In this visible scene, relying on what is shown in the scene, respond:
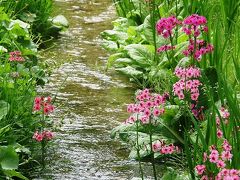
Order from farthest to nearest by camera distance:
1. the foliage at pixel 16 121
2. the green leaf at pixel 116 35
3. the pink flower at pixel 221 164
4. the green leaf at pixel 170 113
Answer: the green leaf at pixel 116 35, the green leaf at pixel 170 113, the foliage at pixel 16 121, the pink flower at pixel 221 164

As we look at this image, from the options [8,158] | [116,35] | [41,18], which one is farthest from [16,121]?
[41,18]

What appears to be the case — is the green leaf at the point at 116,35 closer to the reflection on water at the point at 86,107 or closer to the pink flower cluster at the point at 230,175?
the reflection on water at the point at 86,107

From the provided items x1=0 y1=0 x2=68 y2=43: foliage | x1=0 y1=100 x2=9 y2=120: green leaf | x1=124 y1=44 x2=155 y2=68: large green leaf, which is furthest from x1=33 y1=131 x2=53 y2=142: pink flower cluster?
x1=0 y1=0 x2=68 y2=43: foliage

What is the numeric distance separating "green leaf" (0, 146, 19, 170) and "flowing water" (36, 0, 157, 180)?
351mm

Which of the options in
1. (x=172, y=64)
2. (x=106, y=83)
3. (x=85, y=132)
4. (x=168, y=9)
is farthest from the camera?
(x=168, y=9)

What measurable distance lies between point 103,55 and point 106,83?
0.79 m

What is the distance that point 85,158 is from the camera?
3.82m

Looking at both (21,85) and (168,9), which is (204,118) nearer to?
(21,85)

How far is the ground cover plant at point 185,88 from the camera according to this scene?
288 centimetres

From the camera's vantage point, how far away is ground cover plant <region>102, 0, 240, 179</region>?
2883mm

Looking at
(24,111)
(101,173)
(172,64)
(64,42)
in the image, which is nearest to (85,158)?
(101,173)

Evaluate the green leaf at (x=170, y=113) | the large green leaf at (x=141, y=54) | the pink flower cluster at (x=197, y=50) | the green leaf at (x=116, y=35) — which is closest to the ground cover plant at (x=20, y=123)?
the green leaf at (x=170, y=113)

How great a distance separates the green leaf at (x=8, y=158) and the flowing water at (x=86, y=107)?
1.15 ft

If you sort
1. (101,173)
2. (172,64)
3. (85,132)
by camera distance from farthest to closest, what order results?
(172,64) → (85,132) → (101,173)
